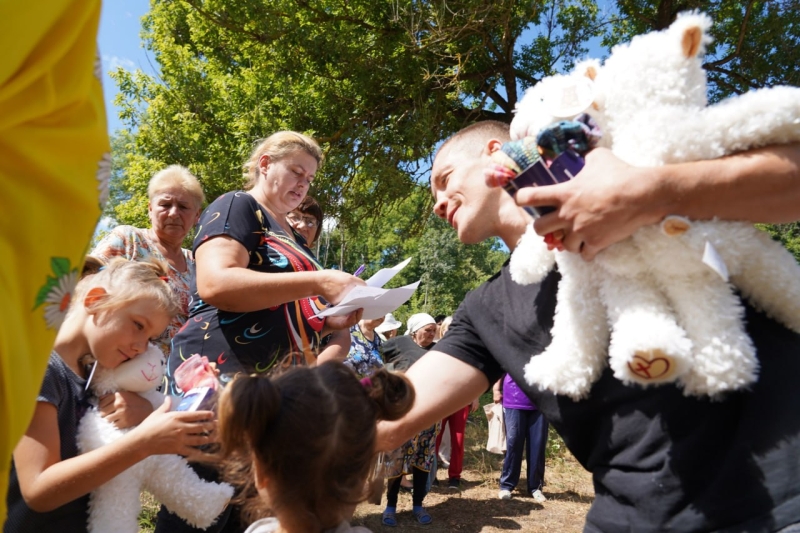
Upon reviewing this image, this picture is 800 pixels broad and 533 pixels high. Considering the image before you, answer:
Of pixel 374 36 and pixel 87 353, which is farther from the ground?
pixel 374 36

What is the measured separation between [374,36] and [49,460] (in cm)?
637

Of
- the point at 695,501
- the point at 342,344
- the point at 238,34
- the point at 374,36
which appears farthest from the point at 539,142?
the point at 238,34

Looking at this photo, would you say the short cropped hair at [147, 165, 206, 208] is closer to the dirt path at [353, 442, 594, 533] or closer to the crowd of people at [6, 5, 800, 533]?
the crowd of people at [6, 5, 800, 533]

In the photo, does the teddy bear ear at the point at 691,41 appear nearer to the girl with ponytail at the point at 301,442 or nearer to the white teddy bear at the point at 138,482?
the girl with ponytail at the point at 301,442

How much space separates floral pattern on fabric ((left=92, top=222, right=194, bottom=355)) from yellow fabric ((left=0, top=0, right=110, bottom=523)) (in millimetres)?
2405

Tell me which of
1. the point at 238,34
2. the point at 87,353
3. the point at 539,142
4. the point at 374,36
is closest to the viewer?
the point at 539,142

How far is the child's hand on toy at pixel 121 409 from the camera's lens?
183 cm

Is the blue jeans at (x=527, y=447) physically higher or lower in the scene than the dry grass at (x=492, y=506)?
higher

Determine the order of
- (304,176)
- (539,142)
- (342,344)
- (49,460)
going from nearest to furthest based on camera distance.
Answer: (539,142)
(49,460)
(304,176)
(342,344)

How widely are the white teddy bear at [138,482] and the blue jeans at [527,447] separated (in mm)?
4837

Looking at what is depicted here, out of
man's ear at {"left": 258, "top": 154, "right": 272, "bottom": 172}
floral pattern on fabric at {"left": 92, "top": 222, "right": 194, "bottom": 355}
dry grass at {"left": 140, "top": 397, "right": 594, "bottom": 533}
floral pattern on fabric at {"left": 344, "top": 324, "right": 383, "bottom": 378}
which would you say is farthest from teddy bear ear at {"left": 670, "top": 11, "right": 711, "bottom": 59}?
dry grass at {"left": 140, "top": 397, "right": 594, "bottom": 533}

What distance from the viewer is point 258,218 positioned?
229cm

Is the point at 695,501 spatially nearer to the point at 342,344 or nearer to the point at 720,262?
the point at 720,262

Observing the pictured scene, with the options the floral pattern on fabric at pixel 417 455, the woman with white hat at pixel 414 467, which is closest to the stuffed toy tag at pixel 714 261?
the woman with white hat at pixel 414 467
